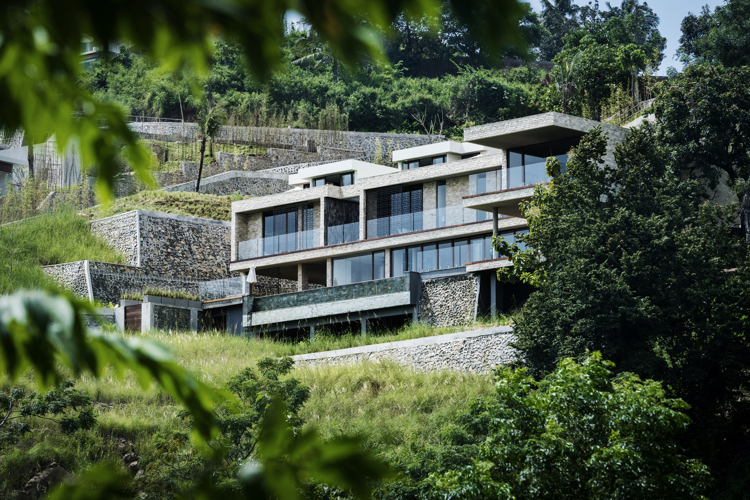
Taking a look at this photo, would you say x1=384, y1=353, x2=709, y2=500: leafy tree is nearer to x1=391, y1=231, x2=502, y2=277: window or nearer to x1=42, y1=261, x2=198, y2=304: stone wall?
x1=391, y1=231, x2=502, y2=277: window

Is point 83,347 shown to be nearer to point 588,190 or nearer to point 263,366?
point 263,366

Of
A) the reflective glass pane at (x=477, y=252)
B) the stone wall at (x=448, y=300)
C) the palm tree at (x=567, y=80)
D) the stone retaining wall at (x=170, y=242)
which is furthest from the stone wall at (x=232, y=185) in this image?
the reflective glass pane at (x=477, y=252)

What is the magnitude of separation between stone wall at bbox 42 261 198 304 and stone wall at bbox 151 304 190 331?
2696 mm

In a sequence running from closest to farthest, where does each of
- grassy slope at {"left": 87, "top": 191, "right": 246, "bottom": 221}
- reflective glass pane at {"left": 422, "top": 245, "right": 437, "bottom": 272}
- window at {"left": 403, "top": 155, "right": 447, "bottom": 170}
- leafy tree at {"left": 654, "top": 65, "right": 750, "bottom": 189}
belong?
leafy tree at {"left": 654, "top": 65, "right": 750, "bottom": 189}, reflective glass pane at {"left": 422, "top": 245, "right": 437, "bottom": 272}, window at {"left": 403, "top": 155, "right": 447, "bottom": 170}, grassy slope at {"left": 87, "top": 191, "right": 246, "bottom": 221}

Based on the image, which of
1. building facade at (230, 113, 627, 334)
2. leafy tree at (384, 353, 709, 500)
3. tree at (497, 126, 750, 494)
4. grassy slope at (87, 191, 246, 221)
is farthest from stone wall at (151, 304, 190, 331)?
leafy tree at (384, 353, 709, 500)

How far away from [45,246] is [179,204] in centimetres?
834

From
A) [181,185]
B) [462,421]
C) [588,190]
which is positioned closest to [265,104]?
[181,185]

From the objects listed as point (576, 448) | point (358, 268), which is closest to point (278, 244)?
point (358, 268)

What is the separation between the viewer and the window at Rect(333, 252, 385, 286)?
37.2 meters

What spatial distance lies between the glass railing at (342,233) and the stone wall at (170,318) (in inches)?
276

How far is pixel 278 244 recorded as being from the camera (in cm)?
3962

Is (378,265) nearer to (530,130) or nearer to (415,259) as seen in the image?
(415,259)

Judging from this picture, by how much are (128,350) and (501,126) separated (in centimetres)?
3106

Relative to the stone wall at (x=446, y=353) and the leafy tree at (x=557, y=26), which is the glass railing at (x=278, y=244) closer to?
the stone wall at (x=446, y=353)
